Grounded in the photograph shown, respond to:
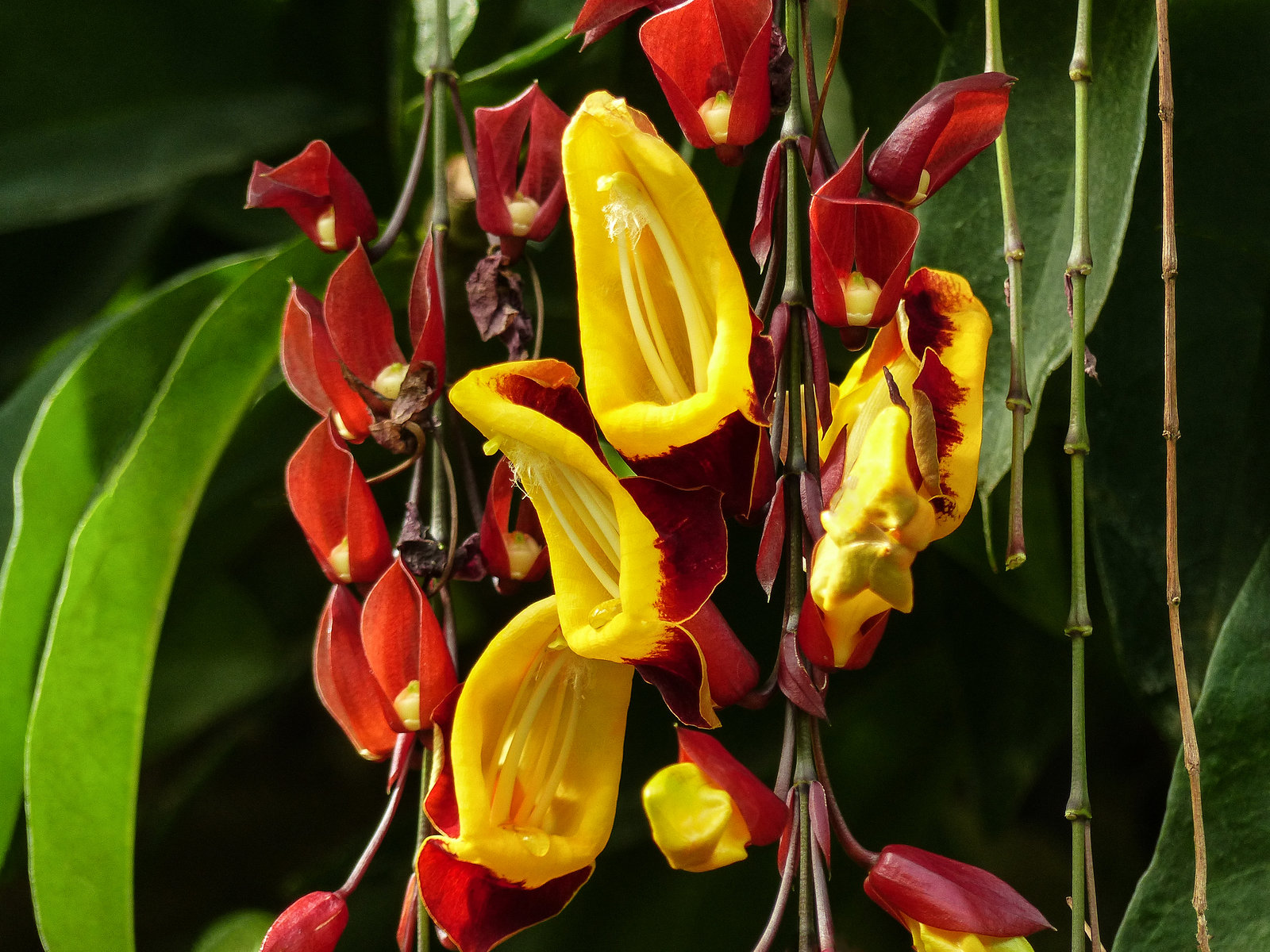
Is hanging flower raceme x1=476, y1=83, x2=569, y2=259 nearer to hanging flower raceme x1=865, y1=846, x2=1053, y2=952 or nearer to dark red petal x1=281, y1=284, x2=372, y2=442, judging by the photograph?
dark red petal x1=281, y1=284, x2=372, y2=442

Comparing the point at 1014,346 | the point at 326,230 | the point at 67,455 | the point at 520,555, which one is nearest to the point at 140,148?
the point at 67,455

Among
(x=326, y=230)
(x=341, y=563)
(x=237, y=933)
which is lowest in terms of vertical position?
(x=237, y=933)

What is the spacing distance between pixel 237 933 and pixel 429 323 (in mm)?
351

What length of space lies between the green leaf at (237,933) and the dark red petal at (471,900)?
0.24m

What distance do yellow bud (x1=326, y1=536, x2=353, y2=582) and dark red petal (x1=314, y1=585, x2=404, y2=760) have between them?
0.01 meters

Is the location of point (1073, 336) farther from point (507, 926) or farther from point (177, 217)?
point (177, 217)

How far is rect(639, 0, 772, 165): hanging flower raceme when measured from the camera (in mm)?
302

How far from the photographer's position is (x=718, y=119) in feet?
1.02

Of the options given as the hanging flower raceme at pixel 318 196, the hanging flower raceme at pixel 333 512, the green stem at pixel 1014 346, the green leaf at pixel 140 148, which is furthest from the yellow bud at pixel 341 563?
the green leaf at pixel 140 148

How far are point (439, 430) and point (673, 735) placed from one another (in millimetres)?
260

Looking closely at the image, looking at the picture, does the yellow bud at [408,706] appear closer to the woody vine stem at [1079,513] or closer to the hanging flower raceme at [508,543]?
the hanging flower raceme at [508,543]

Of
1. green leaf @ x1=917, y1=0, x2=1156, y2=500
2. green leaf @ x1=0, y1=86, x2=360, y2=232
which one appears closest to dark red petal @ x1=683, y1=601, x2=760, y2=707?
green leaf @ x1=917, y1=0, x2=1156, y2=500

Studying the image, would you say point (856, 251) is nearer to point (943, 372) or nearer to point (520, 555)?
point (943, 372)

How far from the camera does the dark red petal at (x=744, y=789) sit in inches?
10.8
